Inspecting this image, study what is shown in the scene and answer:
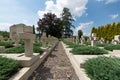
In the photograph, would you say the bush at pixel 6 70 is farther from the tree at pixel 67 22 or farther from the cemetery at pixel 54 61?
the tree at pixel 67 22

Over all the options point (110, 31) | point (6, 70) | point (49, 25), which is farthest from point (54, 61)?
point (49, 25)

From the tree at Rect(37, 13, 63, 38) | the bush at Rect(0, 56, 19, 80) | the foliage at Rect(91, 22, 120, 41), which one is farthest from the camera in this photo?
the tree at Rect(37, 13, 63, 38)

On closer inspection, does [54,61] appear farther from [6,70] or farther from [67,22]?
[67,22]

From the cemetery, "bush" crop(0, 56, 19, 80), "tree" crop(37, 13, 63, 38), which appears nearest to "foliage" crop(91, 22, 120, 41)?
the cemetery

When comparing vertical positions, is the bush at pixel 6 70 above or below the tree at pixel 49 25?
below

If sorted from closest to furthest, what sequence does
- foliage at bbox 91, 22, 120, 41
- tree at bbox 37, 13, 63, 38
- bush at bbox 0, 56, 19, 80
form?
bush at bbox 0, 56, 19, 80 < foliage at bbox 91, 22, 120, 41 < tree at bbox 37, 13, 63, 38

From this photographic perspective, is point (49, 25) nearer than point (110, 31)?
No

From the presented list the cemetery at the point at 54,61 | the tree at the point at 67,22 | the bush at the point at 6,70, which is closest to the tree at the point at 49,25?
the tree at the point at 67,22

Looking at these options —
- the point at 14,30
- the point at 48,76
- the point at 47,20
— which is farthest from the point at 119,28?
the point at 48,76

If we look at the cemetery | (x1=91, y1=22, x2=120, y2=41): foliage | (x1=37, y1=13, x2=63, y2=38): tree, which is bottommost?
the cemetery

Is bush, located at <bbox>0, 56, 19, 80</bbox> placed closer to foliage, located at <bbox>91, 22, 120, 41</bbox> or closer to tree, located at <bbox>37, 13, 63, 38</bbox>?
foliage, located at <bbox>91, 22, 120, 41</bbox>

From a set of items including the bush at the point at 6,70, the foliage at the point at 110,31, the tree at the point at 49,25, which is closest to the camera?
the bush at the point at 6,70

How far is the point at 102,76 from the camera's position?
3.07 m

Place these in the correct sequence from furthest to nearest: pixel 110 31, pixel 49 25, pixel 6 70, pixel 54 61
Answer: pixel 49 25
pixel 110 31
pixel 54 61
pixel 6 70
